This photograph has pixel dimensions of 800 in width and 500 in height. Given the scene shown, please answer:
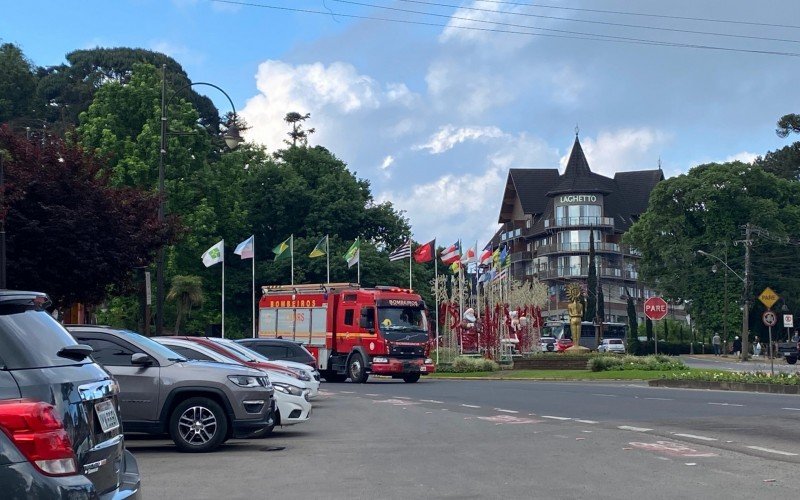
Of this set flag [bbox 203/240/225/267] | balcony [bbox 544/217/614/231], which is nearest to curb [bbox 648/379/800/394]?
flag [bbox 203/240/225/267]

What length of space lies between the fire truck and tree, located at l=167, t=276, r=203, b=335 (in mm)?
13330

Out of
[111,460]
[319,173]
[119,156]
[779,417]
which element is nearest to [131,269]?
[779,417]

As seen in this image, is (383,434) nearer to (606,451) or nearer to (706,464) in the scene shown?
(606,451)

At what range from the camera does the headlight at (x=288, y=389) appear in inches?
696

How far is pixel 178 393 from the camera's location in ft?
47.8

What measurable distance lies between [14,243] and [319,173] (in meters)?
50.0

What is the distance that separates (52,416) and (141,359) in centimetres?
861

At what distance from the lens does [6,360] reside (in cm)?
561

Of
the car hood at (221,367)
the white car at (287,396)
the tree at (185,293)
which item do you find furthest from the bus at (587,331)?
the car hood at (221,367)

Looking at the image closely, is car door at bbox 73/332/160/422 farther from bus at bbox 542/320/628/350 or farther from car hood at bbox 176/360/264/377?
bus at bbox 542/320/628/350

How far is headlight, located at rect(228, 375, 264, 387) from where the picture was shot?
14.8 meters

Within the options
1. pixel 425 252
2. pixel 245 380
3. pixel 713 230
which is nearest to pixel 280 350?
pixel 245 380

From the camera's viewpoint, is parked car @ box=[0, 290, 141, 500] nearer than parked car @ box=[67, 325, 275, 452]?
Yes

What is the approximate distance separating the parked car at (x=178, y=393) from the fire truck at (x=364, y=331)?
22249 mm
